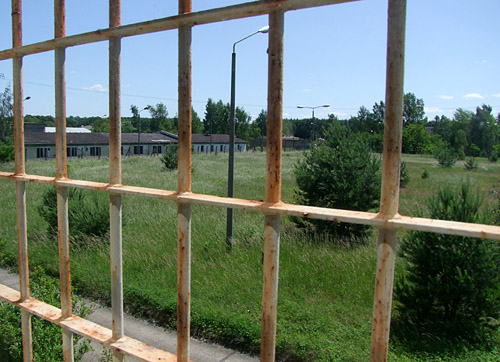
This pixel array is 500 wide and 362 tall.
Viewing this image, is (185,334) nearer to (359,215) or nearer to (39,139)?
(359,215)

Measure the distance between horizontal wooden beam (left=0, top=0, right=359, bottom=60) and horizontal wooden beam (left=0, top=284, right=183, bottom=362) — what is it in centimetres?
121

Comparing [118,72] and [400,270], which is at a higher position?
[118,72]

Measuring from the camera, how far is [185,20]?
4.72 feet

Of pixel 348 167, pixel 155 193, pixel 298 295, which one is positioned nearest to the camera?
pixel 155 193

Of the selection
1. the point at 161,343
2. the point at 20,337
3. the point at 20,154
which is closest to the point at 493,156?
the point at 161,343

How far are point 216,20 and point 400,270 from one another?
20.8 feet

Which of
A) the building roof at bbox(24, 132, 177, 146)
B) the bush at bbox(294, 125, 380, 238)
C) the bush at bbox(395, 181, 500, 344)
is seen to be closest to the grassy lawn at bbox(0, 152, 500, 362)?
the bush at bbox(395, 181, 500, 344)

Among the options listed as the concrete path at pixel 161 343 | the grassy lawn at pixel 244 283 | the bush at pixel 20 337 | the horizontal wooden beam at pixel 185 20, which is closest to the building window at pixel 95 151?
the grassy lawn at pixel 244 283

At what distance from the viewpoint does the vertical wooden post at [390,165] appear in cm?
108

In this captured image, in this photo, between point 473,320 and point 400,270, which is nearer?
point 473,320

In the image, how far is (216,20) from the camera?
1413 millimetres

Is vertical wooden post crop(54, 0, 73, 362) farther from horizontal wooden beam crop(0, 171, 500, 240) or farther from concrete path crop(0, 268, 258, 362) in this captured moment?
concrete path crop(0, 268, 258, 362)

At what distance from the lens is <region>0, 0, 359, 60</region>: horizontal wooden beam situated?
48.2 inches

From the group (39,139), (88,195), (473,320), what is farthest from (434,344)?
(39,139)
